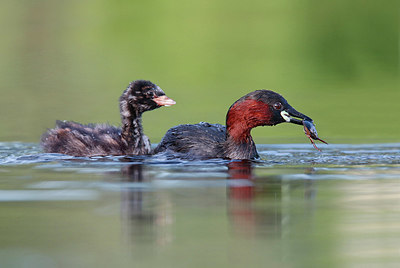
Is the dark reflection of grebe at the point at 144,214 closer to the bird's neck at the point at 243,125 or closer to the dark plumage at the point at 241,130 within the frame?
the dark plumage at the point at 241,130

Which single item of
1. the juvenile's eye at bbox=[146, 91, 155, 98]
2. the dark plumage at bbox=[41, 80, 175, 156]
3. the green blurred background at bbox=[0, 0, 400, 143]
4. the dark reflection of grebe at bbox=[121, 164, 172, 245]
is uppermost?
the green blurred background at bbox=[0, 0, 400, 143]

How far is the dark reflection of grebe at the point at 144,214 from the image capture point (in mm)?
5145

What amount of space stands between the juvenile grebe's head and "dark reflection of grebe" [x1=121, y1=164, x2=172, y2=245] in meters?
Result: 2.63

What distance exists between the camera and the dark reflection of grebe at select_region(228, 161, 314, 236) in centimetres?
540

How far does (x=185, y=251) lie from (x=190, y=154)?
4600 mm

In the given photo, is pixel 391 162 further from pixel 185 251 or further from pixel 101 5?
pixel 101 5

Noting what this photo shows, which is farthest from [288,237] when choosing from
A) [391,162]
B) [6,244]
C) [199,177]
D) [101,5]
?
[101,5]

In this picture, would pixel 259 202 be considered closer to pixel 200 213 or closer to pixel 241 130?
pixel 200 213

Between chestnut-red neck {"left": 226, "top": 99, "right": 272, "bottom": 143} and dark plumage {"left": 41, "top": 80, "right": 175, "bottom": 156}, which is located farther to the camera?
dark plumage {"left": 41, "top": 80, "right": 175, "bottom": 156}

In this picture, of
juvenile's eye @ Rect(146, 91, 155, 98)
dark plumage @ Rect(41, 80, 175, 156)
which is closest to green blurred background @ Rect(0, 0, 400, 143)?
dark plumage @ Rect(41, 80, 175, 156)

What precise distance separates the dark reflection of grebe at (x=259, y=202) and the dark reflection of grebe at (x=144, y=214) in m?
0.47

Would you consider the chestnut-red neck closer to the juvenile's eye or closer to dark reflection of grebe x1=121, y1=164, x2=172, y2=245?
the juvenile's eye

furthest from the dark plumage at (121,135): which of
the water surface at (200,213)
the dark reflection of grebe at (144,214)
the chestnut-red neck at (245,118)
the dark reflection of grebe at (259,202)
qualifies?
the dark reflection of grebe at (144,214)

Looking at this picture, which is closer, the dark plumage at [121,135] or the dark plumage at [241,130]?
the dark plumage at [241,130]
